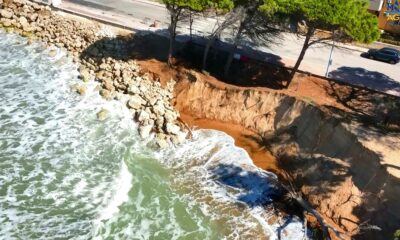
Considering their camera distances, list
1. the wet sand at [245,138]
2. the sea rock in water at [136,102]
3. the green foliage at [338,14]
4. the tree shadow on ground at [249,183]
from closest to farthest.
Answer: the tree shadow on ground at [249,183]
the green foliage at [338,14]
the wet sand at [245,138]
the sea rock in water at [136,102]

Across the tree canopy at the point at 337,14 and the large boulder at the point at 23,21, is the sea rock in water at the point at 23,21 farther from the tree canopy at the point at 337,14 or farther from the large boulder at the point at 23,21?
the tree canopy at the point at 337,14

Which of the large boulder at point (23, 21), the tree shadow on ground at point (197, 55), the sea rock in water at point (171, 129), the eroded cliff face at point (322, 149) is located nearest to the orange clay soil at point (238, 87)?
the eroded cliff face at point (322, 149)

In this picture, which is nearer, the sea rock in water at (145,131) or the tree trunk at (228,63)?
the sea rock in water at (145,131)

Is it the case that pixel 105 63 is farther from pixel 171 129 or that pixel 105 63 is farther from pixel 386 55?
pixel 386 55

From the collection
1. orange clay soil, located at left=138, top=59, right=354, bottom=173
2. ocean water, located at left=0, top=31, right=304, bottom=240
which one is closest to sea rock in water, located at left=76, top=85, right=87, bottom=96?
ocean water, located at left=0, top=31, right=304, bottom=240

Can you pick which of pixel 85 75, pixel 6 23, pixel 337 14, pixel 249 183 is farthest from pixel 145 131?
pixel 6 23

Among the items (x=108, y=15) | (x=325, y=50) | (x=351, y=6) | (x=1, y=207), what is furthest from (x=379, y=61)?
(x=1, y=207)

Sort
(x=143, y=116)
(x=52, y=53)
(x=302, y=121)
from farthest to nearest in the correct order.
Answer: (x=52, y=53), (x=143, y=116), (x=302, y=121)
